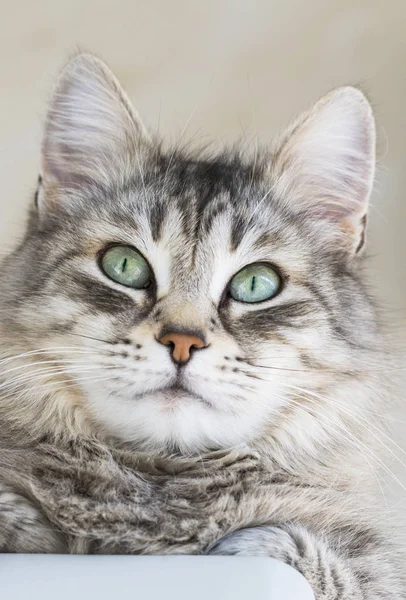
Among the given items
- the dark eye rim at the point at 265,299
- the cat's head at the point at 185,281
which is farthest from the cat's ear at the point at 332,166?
the dark eye rim at the point at 265,299

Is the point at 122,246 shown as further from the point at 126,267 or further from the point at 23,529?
the point at 23,529

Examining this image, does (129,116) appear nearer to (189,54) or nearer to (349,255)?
(349,255)

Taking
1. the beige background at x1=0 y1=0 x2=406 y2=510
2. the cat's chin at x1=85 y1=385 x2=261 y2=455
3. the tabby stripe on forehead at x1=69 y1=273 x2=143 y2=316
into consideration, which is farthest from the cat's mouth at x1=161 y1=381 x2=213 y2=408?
the beige background at x1=0 y1=0 x2=406 y2=510

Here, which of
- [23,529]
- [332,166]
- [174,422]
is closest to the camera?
[23,529]

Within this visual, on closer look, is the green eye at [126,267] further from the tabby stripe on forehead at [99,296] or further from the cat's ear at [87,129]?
the cat's ear at [87,129]

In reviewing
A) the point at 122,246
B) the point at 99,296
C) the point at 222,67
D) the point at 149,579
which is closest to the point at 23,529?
the point at 149,579

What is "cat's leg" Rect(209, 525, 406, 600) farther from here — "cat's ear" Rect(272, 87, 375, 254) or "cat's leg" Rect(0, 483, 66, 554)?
"cat's ear" Rect(272, 87, 375, 254)

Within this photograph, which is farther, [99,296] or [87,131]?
[87,131]
